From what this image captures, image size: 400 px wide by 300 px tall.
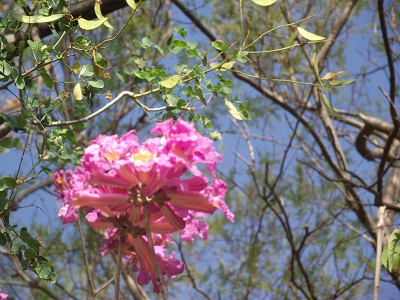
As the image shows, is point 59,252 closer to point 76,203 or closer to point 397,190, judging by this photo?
point 397,190

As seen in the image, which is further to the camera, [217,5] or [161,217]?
[217,5]

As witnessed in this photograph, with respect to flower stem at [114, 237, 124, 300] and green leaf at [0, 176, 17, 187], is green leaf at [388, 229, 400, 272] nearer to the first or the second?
flower stem at [114, 237, 124, 300]

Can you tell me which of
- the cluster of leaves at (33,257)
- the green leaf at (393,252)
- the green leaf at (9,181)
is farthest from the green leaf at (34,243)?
the green leaf at (393,252)

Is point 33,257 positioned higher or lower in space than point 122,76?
lower

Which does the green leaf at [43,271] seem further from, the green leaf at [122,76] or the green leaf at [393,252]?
the green leaf at [393,252]

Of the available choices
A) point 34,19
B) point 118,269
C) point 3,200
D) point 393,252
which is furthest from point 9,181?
point 393,252

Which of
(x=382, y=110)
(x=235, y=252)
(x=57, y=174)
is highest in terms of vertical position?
(x=382, y=110)

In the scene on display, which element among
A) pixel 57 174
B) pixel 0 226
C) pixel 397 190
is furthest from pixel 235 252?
pixel 57 174

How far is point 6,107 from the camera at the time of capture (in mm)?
3844

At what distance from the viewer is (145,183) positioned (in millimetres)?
972

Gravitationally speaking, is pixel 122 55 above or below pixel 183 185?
above

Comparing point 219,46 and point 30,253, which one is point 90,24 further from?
point 30,253

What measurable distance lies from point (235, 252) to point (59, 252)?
99 centimetres

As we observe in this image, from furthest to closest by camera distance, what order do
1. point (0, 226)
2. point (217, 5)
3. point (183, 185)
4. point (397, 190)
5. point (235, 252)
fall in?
point (217, 5) < point (235, 252) < point (397, 190) < point (0, 226) < point (183, 185)
